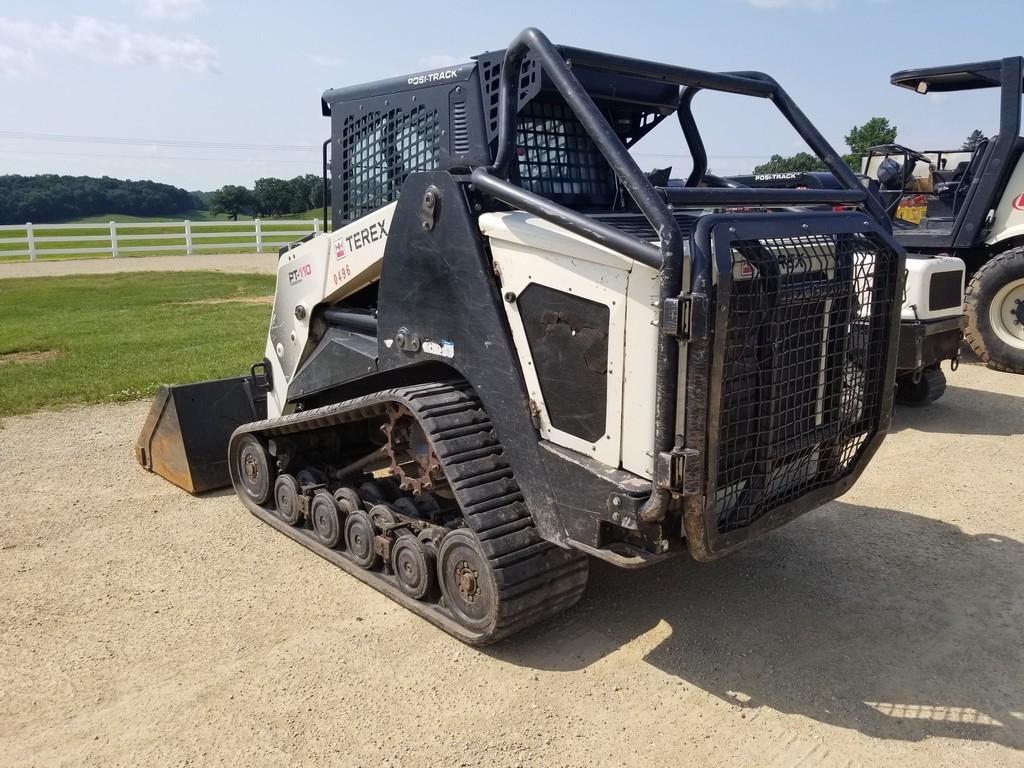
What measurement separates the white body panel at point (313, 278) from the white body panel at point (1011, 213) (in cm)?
814

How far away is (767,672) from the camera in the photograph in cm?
363

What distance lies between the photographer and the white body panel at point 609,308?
121 inches

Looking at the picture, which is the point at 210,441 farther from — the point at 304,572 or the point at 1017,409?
the point at 1017,409

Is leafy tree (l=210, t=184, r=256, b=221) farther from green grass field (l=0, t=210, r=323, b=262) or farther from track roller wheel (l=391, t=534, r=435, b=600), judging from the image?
track roller wheel (l=391, t=534, r=435, b=600)

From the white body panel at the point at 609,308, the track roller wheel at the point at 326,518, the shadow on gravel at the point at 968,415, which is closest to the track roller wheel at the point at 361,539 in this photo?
the track roller wheel at the point at 326,518

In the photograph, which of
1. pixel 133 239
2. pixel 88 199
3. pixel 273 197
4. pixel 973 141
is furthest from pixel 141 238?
pixel 88 199

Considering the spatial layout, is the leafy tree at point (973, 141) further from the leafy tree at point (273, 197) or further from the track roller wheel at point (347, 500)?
the leafy tree at point (273, 197)

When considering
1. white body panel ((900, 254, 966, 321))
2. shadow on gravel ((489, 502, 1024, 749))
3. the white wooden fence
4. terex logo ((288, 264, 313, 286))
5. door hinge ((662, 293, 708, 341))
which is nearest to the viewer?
door hinge ((662, 293, 708, 341))

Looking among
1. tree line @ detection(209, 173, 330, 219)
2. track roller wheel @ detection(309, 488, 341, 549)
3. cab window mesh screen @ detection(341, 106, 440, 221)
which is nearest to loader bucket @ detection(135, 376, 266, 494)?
track roller wheel @ detection(309, 488, 341, 549)

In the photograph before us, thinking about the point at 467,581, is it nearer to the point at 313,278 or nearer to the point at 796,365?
the point at 796,365

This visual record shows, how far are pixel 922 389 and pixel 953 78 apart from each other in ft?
13.5

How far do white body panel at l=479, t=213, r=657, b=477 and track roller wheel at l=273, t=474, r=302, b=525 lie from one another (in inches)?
78.2

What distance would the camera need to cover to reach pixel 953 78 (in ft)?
32.6

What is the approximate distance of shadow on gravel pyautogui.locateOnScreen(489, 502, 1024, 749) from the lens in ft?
11.2
